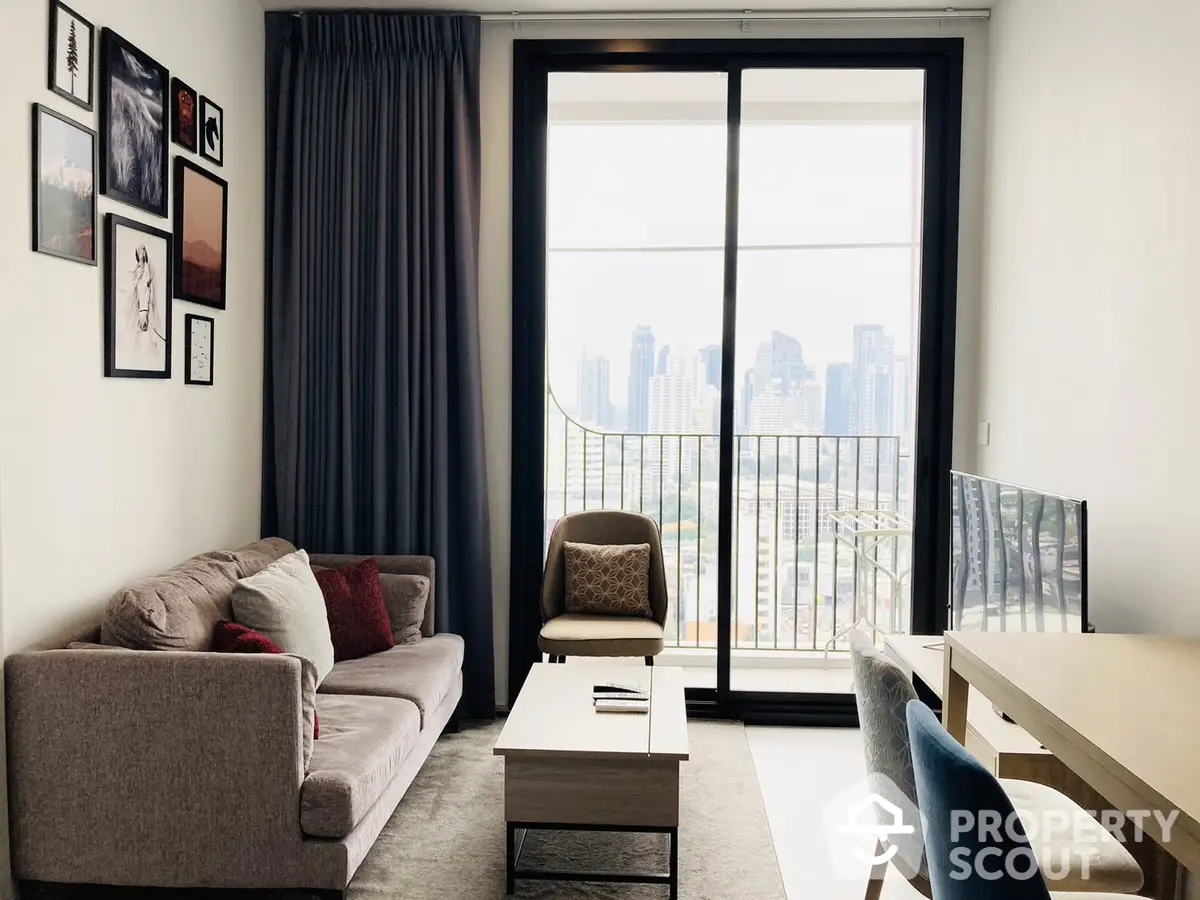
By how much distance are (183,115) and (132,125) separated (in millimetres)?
353

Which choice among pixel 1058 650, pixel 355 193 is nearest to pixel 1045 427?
pixel 1058 650

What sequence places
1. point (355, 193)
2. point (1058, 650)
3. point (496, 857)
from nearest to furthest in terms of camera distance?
point (1058, 650) → point (496, 857) → point (355, 193)

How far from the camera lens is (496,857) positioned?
2.73 meters

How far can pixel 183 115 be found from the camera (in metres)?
3.19

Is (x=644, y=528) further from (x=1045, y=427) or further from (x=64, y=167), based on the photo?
(x=64, y=167)

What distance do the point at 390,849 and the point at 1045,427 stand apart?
2580mm

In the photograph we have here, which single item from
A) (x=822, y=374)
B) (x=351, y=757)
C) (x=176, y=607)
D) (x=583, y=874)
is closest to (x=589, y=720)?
(x=583, y=874)

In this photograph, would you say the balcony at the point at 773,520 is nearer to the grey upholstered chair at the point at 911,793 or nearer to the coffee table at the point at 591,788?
the coffee table at the point at 591,788

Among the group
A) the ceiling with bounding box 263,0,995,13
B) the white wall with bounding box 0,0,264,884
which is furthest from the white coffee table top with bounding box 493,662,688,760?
the ceiling with bounding box 263,0,995,13

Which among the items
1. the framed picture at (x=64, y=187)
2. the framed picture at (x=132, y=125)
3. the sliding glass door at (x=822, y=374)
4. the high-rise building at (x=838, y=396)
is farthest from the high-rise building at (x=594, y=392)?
the framed picture at (x=64, y=187)

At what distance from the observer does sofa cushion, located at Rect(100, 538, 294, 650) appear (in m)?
2.52

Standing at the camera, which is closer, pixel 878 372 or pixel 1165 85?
pixel 1165 85

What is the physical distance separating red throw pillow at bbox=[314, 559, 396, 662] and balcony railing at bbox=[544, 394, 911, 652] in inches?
70.3

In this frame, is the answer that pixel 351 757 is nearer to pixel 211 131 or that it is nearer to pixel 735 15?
pixel 211 131
